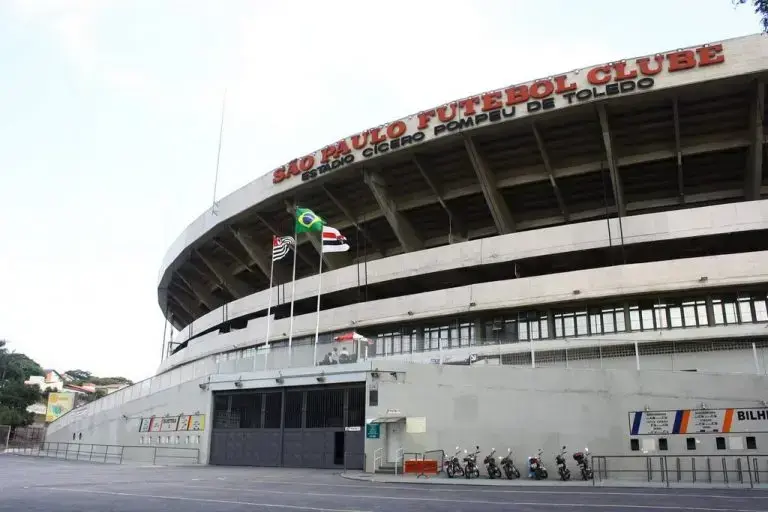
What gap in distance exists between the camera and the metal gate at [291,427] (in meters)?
29.2

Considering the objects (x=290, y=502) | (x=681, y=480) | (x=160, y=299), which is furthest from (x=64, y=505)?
(x=160, y=299)

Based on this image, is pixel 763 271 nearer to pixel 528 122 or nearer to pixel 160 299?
pixel 528 122

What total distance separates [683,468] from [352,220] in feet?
98.5

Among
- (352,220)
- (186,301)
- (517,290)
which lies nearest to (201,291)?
(186,301)

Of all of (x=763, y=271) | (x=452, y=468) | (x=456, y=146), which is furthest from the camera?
(x=456, y=146)

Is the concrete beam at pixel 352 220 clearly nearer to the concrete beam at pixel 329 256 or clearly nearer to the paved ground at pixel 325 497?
the concrete beam at pixel 329 256

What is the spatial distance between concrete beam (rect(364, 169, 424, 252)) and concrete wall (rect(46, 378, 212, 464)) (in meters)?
16.5

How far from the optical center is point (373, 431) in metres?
26.9

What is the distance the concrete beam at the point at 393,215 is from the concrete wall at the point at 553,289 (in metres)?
5.67

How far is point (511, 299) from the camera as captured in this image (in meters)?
Result: 37.9

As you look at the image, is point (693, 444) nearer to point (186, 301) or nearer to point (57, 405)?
point (186, 301)

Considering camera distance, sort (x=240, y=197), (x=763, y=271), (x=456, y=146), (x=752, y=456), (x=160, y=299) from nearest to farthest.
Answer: (x=752, y=456) → (x=763, y=271) → (x=456, y=146) → (x=240, y=197) → (x=160, y=299)

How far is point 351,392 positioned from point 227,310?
27648 millimetres

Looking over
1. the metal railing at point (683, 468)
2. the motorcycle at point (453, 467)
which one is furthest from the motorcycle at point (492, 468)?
the metal railing at point (683, 468)
